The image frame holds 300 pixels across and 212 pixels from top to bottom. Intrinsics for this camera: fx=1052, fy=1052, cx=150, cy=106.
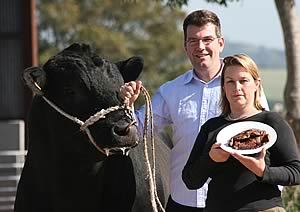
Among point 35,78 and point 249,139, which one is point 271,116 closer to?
point 249,139

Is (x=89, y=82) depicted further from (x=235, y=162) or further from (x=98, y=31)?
(x=98, y=31)

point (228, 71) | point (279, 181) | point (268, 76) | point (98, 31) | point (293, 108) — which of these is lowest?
point (268, 76)

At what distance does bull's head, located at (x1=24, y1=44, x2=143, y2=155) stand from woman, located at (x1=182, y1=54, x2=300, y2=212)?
76 cm

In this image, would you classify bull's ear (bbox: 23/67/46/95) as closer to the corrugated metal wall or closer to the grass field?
the corrugated metal wall

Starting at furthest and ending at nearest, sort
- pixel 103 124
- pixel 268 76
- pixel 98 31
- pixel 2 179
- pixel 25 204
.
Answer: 1. pixel 268 76
2. pixel 98 31
3. pixel 2 179
4. pixel 25 204
5. pixel 103 124

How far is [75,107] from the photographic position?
7234mm

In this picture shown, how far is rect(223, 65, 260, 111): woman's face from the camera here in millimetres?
6164

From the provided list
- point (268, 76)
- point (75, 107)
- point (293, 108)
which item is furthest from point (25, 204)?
point (268, 76)

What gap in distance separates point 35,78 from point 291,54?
5.62 meters

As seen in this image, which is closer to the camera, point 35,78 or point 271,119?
point 271,119

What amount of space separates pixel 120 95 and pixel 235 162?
1188 mm

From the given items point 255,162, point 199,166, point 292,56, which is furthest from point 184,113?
point 292,56

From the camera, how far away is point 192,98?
7355mm

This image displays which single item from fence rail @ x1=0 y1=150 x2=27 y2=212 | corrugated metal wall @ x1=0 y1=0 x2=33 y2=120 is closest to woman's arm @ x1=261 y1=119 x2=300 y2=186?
fence rail @ x1=0 y1=150 x2=27 y2=212
